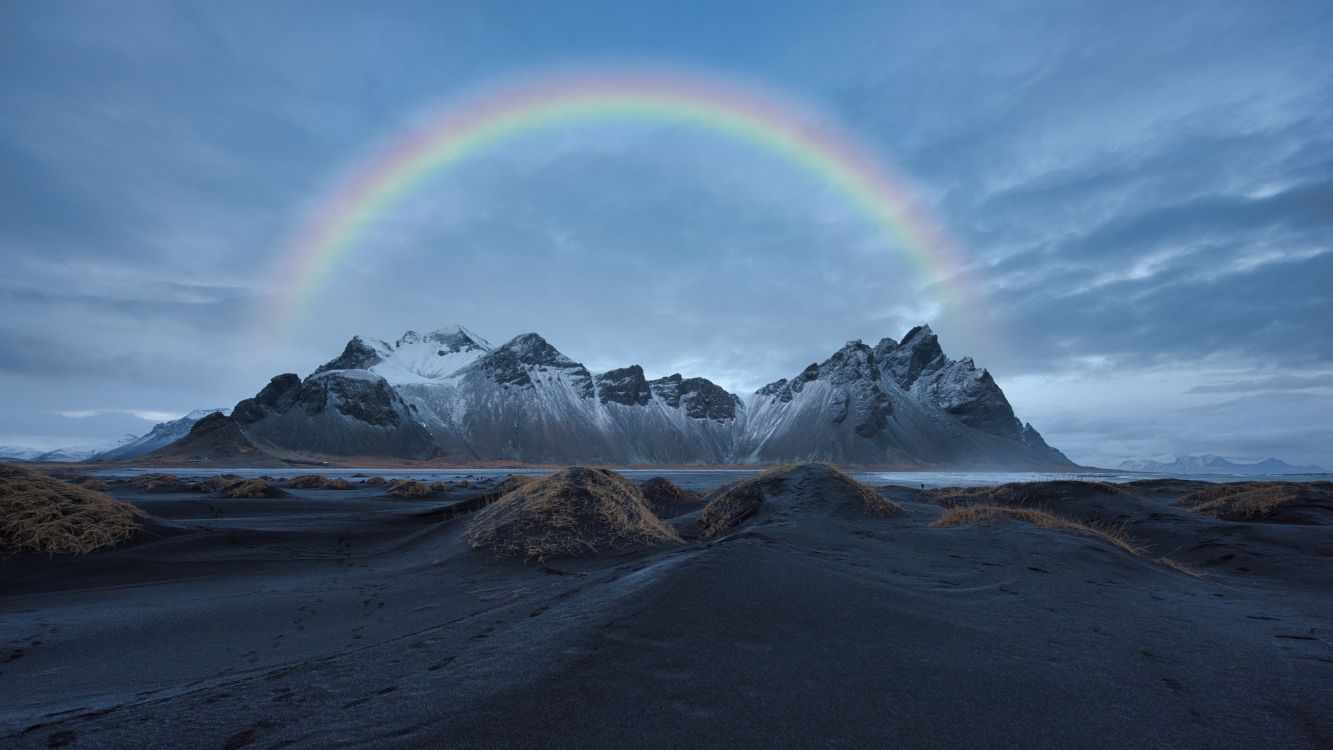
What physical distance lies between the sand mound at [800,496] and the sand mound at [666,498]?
4385mm

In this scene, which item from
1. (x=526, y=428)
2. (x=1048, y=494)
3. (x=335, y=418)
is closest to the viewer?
(x=1048, y=494)

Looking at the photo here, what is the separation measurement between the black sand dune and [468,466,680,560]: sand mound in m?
0.53

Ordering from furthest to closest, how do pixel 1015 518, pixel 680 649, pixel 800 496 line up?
pixel 800 496 → pixel 1015 518 → pixel 680 649

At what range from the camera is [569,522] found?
9688 millimetres

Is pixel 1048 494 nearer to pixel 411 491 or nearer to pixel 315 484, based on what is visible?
pixel 411 491

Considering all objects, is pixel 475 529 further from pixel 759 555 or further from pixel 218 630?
pixel 759 555

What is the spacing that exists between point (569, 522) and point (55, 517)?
26.1 ft

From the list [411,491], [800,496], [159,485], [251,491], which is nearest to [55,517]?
[800,496]

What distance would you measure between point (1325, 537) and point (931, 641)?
13.9 metres

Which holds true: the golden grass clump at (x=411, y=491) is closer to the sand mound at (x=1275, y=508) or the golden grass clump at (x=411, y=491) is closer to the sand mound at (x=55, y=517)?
the sand mound at (x=55, y=517)

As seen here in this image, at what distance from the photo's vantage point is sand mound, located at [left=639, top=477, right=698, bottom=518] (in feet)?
62.4

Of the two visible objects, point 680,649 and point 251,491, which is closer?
point 680,649

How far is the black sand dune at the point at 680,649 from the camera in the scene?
2717 mm

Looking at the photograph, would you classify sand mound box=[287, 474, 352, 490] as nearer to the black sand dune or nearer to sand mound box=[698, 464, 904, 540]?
the black sand dune
